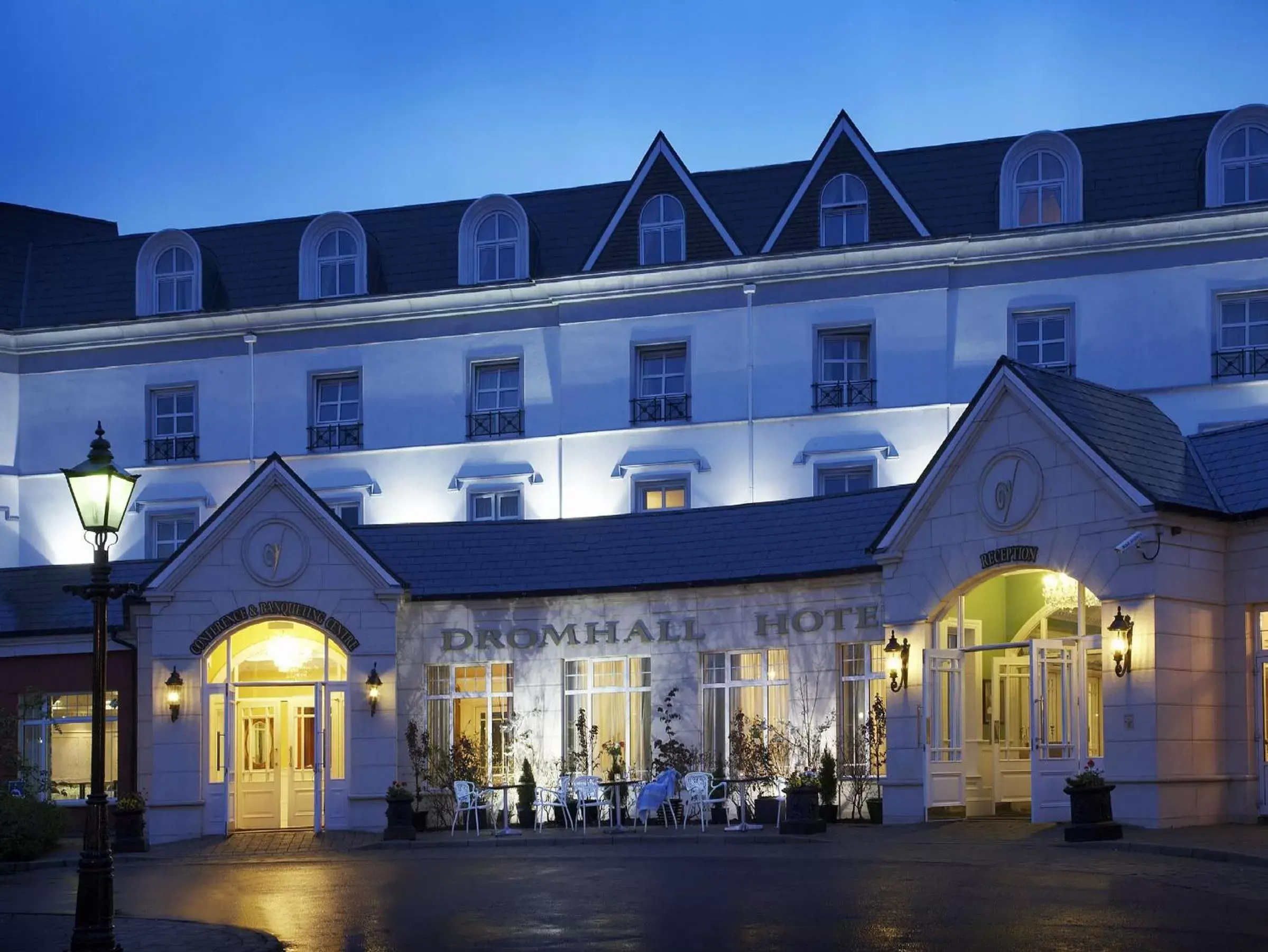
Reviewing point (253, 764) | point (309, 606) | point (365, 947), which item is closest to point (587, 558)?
point (309, 606)

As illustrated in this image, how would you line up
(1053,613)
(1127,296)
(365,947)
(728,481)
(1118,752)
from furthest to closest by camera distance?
(728,481) < (1127,296) < (1053,613) < (1118,752) < (365,947)

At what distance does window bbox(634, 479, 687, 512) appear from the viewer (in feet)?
127

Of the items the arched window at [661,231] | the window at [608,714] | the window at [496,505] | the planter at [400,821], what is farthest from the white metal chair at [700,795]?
the arched window at [661,231]

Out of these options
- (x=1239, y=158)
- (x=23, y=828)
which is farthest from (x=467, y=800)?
(x=1239, y=158)

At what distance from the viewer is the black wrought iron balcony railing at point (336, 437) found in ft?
135

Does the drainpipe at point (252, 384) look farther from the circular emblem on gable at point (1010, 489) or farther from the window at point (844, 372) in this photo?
the circular emblem on gable at point (1010, 489)

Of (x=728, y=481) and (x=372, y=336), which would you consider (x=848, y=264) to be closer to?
(x=728, y=481)

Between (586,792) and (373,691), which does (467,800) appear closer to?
(586,792)

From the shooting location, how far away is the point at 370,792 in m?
28.2

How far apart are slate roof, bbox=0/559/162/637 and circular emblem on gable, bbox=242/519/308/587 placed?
2.38 metres

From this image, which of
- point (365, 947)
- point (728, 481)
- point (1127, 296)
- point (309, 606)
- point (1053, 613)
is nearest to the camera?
point (365, 947)

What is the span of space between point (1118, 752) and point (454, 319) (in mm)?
21748

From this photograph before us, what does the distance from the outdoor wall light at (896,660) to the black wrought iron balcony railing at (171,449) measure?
71.2 ft

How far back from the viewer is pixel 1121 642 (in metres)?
22.1
